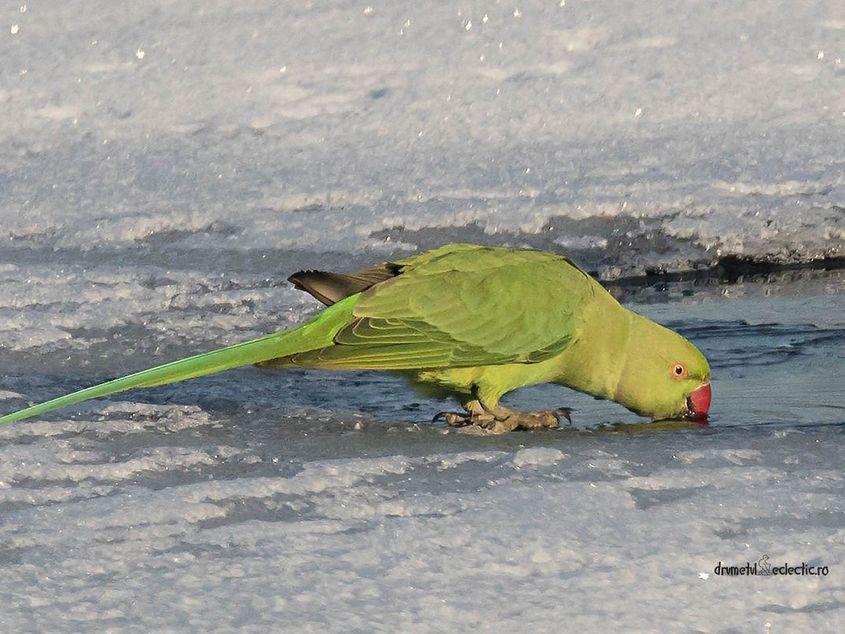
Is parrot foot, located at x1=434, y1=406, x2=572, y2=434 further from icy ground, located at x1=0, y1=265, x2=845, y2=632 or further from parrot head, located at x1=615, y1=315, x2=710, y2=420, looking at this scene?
parrot head, located at x1=615, y1=315, x2=710, y2=420

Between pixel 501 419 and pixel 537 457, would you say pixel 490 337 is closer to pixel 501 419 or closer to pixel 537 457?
pixel 501 419

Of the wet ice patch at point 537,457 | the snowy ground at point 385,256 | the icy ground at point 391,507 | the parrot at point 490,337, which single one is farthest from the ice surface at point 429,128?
the wet ice patch at point 537,457

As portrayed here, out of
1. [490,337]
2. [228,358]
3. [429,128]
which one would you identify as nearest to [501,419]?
[490,337]

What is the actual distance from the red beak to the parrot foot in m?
0.39

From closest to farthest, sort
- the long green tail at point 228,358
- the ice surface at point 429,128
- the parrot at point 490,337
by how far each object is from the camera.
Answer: the long green tail at point 228,358, the parrot at point 490,337, the ice surface at point 429,128

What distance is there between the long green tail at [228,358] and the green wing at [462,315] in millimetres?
69

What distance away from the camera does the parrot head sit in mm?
3934

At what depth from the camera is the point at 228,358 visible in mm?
3727

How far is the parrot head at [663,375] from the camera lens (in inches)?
155

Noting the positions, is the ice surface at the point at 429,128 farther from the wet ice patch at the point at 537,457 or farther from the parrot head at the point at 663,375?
the wet ice patch at the point at 537,457

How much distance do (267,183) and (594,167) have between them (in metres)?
1.46

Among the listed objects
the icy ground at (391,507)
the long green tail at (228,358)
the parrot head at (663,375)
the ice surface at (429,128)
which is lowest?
the icy ground at (391,507)

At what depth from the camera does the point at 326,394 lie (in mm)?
4277

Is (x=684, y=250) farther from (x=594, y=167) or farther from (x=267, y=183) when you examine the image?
(x=267, y=183)
